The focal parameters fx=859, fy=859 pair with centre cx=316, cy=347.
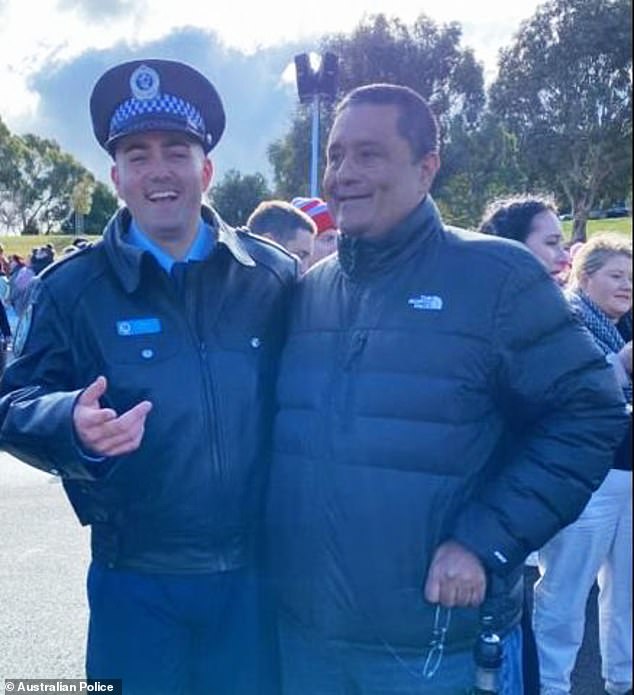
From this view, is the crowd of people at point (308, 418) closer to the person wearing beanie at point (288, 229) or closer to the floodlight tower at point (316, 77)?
the person wearing beanie at point (288, 229)

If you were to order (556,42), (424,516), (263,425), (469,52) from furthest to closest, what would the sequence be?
(469,52) → (556,42) → (263,425) → (424,516)

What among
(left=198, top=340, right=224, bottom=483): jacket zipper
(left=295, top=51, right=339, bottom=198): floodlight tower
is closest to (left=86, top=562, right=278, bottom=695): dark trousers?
(left=198, top=340, right=224, bottom=483): jacket zipper

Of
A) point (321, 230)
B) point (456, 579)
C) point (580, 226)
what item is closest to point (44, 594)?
point (321, 230)

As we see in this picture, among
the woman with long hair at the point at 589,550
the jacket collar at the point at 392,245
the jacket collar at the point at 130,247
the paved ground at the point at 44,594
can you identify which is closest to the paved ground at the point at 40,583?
the paved ground at the point at 44,594

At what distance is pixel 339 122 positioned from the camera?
2127 millimetres

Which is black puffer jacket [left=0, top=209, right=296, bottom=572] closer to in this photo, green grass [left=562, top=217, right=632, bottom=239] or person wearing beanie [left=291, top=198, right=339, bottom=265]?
green grass [left=562, top=217, right=632, bottom=239]

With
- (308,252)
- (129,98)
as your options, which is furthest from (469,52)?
(129,98)

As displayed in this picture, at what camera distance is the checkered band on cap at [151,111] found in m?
2.24

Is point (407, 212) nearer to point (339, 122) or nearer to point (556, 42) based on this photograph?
point (339, 122)

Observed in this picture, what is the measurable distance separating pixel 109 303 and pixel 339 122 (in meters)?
0.73

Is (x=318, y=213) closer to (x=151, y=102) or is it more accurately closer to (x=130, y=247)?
(x=151, y=102)

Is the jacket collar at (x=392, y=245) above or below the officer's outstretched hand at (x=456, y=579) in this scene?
above

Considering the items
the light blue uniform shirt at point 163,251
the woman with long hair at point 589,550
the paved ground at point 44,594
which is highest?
the light blue uniform shirt at point 163,251

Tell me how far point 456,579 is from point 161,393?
0.83 metres
